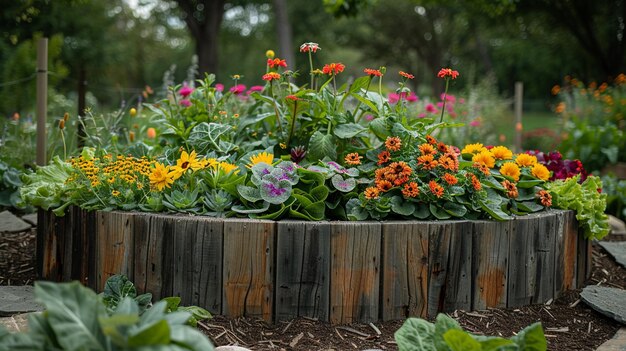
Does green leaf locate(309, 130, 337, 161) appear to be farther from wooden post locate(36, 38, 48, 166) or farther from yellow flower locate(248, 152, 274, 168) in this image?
wooden post locate(36, 38, 48, 166)

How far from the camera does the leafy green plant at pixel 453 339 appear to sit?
2051mm

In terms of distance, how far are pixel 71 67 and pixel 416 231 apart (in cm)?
1822

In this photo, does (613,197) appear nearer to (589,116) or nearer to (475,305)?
(475,305)

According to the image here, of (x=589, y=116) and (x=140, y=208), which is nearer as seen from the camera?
(x=140, y=208)

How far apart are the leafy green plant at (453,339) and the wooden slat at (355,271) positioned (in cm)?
54

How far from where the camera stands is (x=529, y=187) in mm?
3393

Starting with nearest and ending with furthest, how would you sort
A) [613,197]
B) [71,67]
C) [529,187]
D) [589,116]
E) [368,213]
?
[368,213] → [529,187] → [613,197] → [589,116] → [71,67]

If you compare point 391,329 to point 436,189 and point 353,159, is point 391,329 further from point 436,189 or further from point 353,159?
point 353,159

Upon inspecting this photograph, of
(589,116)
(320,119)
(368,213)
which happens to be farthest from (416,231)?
(589,116)

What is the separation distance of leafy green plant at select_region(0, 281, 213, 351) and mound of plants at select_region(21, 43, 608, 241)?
3.72 ft

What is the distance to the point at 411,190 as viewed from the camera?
2.93 metres

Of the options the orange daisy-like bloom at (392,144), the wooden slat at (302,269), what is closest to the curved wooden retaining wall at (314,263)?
the wooden slat at (302,269)

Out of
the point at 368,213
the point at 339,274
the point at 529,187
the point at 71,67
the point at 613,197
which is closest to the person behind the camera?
the point at 339,274

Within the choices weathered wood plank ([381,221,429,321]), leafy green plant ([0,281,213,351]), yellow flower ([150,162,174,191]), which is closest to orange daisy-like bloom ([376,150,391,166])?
weathered wood plank ([381,221,429,321])
